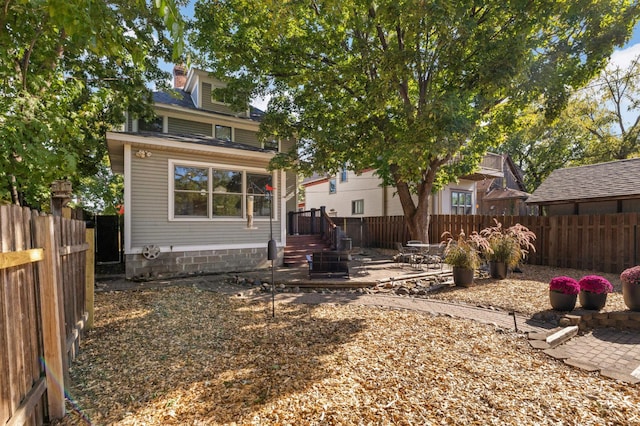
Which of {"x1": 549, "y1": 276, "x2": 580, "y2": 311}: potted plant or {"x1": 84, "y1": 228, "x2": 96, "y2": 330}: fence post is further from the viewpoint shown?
{"x1": 549, "y1": 276, "x2": 580, "y2": 311}: potted plant

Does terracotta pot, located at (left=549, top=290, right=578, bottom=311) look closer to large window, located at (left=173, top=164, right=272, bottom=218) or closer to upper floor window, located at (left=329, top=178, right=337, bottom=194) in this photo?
large window, located at (left=173, top=164, right=272, bottom=218)

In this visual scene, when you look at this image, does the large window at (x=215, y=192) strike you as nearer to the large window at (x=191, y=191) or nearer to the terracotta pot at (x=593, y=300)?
the large window at (x=191, y=191)

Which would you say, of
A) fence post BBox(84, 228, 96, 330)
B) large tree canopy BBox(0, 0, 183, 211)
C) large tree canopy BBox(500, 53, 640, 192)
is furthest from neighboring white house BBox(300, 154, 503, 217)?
fence post BBox(84, 228, 96, 330)

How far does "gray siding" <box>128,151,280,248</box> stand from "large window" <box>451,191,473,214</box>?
13040 millimetres

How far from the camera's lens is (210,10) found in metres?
9.55

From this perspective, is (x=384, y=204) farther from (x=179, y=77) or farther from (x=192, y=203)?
(x=179, y=77)

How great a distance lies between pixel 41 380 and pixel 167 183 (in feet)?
22.2

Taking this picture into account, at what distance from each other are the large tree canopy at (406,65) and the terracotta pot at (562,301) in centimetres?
362

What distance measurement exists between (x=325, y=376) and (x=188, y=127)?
12.4 metres

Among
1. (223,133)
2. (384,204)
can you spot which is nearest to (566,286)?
(223,133)

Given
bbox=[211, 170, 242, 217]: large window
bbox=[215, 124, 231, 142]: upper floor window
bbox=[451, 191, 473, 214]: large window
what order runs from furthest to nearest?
bbox=[451, 191, 473, 214]: large window < bbox=[215, 124, 231, 142]: upper floor window < bbox=[211, 170, 242, 217]: large window

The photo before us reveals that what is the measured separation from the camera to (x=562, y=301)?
5129 millimetres

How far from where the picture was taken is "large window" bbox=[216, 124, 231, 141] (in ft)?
43.7

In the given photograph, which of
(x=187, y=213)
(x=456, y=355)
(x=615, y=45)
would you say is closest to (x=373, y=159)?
(x=187, y=213)
